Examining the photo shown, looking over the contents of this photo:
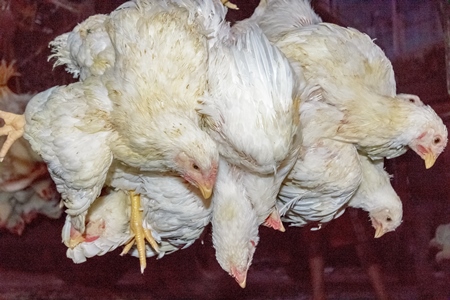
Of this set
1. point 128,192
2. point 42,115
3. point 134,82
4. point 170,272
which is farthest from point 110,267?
point 134,82

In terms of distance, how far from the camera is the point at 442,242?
1991 mm

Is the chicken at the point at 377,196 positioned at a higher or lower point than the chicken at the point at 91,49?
lower

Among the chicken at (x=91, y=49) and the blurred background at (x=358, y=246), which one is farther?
the blurred background at (x=358, y=246)

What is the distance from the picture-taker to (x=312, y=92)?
1.03m

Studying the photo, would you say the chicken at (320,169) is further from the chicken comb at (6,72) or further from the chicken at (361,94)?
the chicken comb at (6,72)

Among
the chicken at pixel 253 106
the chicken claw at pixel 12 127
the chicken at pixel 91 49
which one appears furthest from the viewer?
the chicken claw at pixel 12 127

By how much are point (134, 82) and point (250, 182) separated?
0.27m

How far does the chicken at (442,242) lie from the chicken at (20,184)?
50.1 inches

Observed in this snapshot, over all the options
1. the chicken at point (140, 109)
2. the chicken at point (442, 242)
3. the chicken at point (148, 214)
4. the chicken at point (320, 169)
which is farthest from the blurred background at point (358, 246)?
the chicken at point (140, 109)

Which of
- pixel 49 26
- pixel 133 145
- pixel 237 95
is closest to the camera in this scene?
pixel 237 95

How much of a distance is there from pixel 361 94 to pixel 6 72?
1.25 metres

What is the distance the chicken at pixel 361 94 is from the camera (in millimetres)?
1063

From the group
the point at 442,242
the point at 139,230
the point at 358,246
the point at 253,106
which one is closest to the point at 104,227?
the point at 139,230

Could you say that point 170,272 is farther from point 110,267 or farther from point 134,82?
point 134,82
